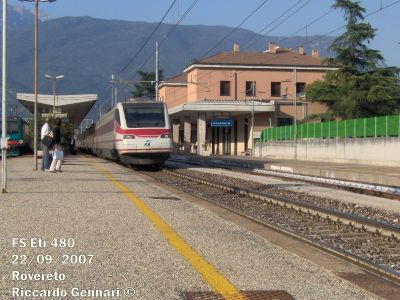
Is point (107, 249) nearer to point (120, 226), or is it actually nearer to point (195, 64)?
point (120, 226)

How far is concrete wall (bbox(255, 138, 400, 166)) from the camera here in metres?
35.0

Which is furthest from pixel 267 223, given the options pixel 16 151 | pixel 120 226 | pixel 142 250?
pixel 16 151

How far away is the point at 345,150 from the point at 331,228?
30371mm

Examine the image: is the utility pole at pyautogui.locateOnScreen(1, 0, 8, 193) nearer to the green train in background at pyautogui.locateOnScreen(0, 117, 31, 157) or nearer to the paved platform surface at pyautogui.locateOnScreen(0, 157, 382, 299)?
the paved platform surface at pyautogui.locateOnScreen(0, 157, 382, 299)

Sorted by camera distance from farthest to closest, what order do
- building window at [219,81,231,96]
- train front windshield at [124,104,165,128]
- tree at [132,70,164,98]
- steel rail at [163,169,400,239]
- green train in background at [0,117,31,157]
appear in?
1. tree at [132,70,164,98]
2. building window at [219,81,231,96]
3. green train in background at [0,117,31,157]
4. train front windshield at [124,104,165,128]
5. steel rail at [163,169,400,239]

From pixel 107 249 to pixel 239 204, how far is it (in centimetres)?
738

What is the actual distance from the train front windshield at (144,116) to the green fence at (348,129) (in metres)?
13.9

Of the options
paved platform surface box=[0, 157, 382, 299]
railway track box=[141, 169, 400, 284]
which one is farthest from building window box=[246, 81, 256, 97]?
paved platform surface box=[0, 157, 382, 299]

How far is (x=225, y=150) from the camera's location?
75625 millimetres

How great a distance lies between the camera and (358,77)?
53.2 m

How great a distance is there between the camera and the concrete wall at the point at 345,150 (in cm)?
3505

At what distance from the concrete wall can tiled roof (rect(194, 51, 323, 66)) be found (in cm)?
2052

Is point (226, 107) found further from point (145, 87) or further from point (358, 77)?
point (145, 87)

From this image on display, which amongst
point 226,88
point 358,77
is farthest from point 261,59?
point 358,77
